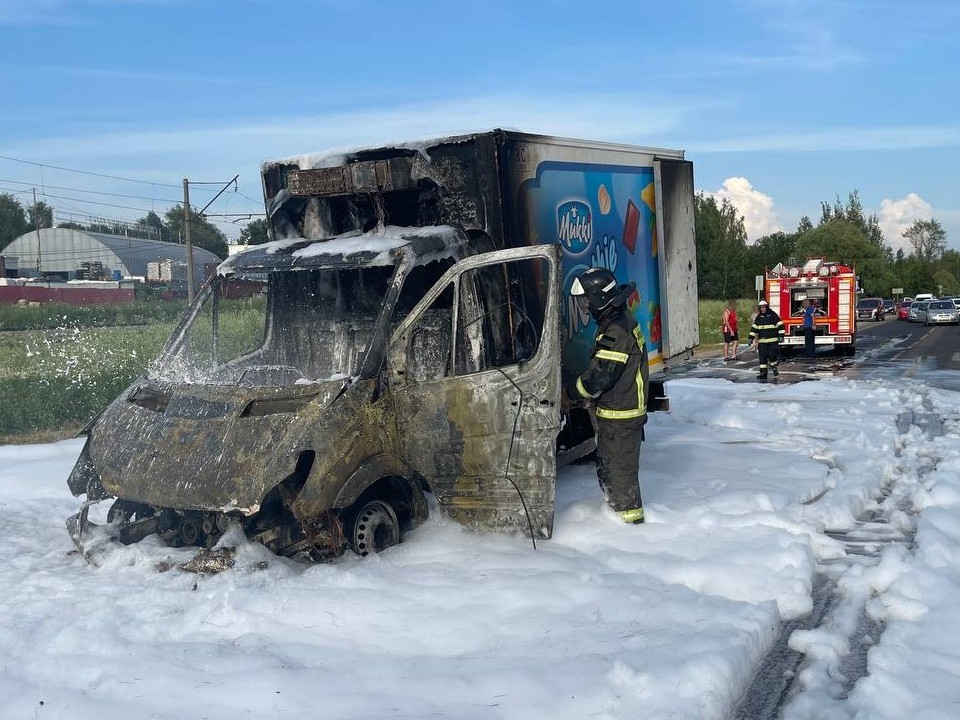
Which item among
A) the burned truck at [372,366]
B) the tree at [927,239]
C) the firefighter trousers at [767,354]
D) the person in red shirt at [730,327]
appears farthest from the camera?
the tree at [927,239]

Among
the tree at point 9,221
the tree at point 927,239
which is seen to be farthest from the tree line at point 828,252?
the tree at point 9,221

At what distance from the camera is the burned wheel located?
5.93 metres

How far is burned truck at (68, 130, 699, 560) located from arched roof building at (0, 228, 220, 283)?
65231 millimetres

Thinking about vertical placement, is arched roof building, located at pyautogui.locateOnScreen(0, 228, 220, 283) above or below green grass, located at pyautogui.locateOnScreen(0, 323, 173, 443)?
above

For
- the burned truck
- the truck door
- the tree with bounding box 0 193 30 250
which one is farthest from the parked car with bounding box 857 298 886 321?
the tree with bounding box 0 193 30 250

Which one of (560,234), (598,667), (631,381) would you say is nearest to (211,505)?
(598,667)

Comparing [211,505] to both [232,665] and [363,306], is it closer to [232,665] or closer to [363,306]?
[232,665]

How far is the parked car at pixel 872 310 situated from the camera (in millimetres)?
55406

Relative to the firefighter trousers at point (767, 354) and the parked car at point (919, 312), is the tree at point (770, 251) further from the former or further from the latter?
the firefighter trousers at point (767, 354)

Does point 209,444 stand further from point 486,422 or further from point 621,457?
point 621,457

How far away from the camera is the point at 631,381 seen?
6641 mm

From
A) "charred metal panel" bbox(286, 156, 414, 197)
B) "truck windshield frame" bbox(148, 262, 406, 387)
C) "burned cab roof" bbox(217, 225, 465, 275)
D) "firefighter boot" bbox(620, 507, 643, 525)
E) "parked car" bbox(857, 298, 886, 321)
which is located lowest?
"parked car" bbox(857, 298, 886, 321)

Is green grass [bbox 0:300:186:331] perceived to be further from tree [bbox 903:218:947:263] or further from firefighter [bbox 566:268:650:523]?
tree [bbox 903:218:947:263]

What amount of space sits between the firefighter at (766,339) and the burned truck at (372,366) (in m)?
12.0
